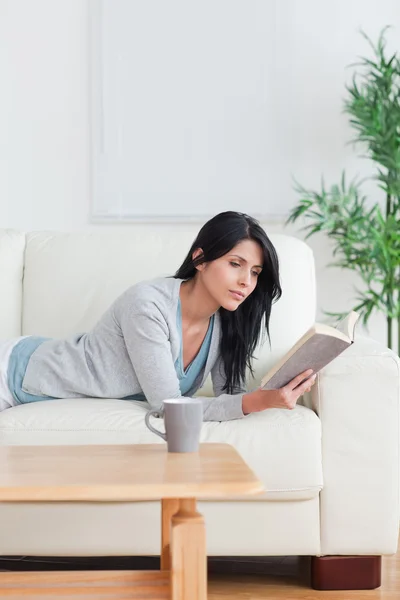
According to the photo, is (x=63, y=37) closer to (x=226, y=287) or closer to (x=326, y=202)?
(x=326, y=202)

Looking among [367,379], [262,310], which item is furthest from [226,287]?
[367,379]

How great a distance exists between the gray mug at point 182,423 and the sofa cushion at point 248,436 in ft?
1.56

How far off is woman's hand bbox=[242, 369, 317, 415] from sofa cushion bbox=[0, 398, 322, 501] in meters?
0.07

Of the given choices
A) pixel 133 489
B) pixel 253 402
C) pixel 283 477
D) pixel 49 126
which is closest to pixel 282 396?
pixel 253 402

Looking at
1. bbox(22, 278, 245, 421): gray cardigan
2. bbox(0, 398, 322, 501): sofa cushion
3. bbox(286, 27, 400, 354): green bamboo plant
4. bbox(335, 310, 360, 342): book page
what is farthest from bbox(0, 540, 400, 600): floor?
bbox(286, 27, 400, 354): green bamboo plant

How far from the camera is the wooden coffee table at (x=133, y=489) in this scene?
122 centimetres

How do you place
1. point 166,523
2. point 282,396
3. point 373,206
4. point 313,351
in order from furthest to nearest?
point 373,206 → point 282,396 → point 313,351 → point 166,523

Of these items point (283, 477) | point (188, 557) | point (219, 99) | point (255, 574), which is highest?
point (219, 99)

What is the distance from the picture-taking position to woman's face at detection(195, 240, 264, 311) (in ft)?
6.75

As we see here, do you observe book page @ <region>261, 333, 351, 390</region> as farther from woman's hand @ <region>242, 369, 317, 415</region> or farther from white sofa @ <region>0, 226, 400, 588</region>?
white sofa @ <region>0, 226, 400, 588</region>

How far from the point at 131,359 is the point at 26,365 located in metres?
0.37

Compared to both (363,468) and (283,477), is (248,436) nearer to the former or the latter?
(283,477)

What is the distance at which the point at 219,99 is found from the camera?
3816mm

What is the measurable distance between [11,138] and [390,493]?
8.36ft
